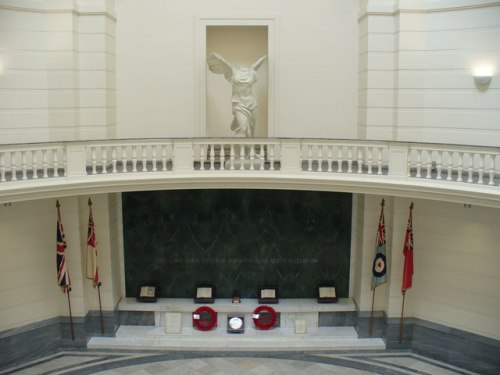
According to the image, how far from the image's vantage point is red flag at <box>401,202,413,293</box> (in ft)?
37.7

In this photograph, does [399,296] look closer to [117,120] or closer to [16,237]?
[117,120]

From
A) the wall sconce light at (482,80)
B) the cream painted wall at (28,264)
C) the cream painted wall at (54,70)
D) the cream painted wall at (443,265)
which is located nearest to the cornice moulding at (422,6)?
the wall sconce light at (482,80)

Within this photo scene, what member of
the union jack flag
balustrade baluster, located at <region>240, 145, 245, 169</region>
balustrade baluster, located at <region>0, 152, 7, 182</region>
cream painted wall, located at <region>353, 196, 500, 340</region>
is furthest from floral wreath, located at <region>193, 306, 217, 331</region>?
balustrade baluster, located at <region>0, 152, 7, 182</region>

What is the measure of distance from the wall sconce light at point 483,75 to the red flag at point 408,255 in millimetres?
2750

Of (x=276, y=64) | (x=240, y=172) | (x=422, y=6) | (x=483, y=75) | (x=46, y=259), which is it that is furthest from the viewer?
(x=276, y=64)

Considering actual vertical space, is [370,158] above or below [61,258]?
above

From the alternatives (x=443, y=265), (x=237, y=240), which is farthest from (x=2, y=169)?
(x=443, y=265)

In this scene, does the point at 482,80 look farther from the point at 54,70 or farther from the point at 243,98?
the point at 54,70

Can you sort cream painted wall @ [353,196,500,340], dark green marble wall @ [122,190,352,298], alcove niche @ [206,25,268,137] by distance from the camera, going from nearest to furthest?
cream painted wall @ [353,196,500,340] < dark green marble wall @ [122,190,352,298] < alcove niche @ [206,25,268,137]

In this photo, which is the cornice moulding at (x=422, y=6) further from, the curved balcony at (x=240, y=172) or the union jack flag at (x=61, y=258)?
the union jack flag at (x=61, y=258)

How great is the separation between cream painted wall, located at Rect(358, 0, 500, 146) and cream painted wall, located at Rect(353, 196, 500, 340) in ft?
4.95

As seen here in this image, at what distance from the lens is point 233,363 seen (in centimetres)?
1173

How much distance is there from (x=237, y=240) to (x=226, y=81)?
143 inches

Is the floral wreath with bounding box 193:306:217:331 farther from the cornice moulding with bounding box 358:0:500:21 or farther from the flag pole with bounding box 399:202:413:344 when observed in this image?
the cornice moulding with bounding box 358:0:500:21
